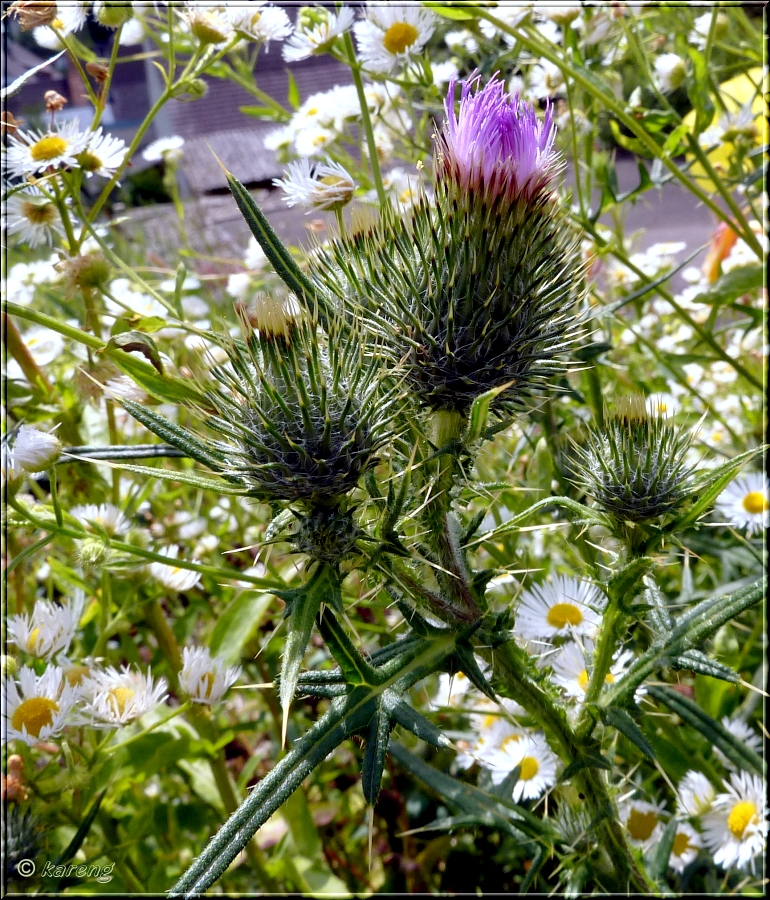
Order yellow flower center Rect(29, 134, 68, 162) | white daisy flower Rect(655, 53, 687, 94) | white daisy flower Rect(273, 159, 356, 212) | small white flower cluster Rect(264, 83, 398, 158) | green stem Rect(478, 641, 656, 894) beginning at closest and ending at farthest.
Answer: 1. green stem Rect(478, 641, 656, 894)
2. white daisy flower Rect(273, 159, 356, 212)
3. yellow flower center Rect(29, 134, 68, 162)
4. small white flower cluster Rect(264, 83, 398, 158)
5. white daisy flower Rect(655, 53, 687, 94)

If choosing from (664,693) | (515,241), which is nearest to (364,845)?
(664,693)

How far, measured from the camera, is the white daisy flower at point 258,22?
4.47ft

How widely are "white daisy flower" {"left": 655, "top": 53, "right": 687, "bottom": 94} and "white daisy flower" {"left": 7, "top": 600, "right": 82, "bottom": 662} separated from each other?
5.90 ft

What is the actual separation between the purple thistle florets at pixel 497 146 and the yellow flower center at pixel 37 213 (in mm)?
944

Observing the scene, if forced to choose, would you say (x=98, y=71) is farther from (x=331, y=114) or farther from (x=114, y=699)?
(x=114, y=699)

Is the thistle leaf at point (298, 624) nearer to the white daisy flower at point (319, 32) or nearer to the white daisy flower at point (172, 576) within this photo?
the white daisy flower at point (172, 576)

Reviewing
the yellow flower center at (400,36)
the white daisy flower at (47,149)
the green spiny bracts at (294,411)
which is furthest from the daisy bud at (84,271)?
the yellow flower center at (400,36)

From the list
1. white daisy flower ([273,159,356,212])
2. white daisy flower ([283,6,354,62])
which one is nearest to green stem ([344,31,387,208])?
white daisy flower ([283,6,354,62])

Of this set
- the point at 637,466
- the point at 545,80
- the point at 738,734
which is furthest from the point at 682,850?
the point at 545,80

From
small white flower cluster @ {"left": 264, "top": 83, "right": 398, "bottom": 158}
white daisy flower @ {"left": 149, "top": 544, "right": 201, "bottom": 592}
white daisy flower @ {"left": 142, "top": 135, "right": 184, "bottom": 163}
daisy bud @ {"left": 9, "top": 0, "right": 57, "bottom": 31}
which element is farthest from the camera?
white daisy flower @ {"left": 142, "top": 135, "right": 184, "bottom": 163}

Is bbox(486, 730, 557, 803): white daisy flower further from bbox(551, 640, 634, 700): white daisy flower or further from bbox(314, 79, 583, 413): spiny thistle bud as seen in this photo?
bbox(314, 79, 583, 413): spiny thistle bud

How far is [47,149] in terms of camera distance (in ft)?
4.38

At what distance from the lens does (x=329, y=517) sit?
79cm

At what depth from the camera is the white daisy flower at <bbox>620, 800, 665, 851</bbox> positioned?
1416 millimetres
